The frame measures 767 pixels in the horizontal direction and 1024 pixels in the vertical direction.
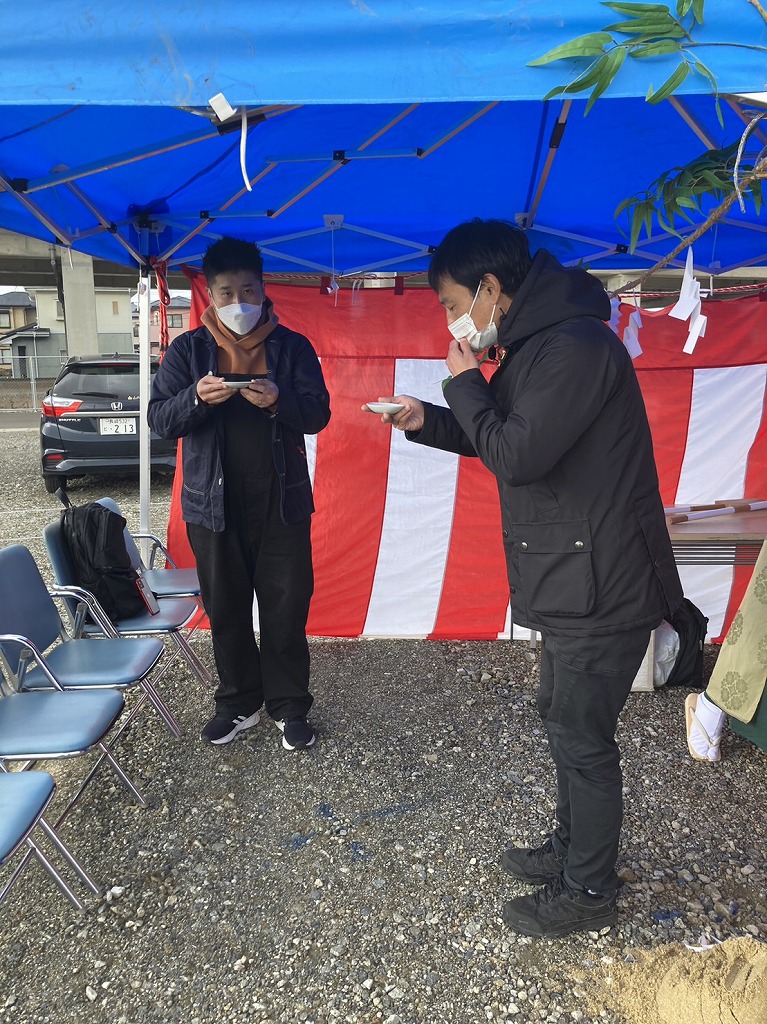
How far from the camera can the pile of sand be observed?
64.2 inches

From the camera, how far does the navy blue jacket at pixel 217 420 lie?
2596mm

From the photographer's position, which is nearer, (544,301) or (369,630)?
(544,301)

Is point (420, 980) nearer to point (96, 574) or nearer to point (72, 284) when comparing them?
point (96, 574)

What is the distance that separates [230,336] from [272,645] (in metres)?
1.24

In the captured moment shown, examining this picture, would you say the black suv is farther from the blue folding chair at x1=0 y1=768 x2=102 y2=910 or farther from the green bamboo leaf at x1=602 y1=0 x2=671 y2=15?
the green bamboo leaf at x1=602 y1=0 x2=671 y2=15

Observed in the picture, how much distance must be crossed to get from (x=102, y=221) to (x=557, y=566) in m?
2.68

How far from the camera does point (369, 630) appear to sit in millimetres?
4121

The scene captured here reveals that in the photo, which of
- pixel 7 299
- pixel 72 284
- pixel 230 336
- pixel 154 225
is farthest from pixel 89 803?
pixel 7 299

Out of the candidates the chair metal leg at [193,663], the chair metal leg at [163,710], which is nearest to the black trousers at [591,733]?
the chair metal leg at [163,710]

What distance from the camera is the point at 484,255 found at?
1.67 metres

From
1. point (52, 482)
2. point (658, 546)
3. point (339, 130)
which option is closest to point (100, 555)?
point (339, 130)

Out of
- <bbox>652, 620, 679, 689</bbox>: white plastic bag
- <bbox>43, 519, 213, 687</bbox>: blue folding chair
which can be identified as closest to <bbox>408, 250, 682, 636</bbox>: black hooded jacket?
<bbox>652, 620, 679, 689</bbox>: white plastic bag

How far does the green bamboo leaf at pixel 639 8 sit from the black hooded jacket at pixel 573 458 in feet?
1.64

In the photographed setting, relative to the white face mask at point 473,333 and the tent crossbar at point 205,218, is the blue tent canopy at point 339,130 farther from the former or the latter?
the white face mask at point 473,333
